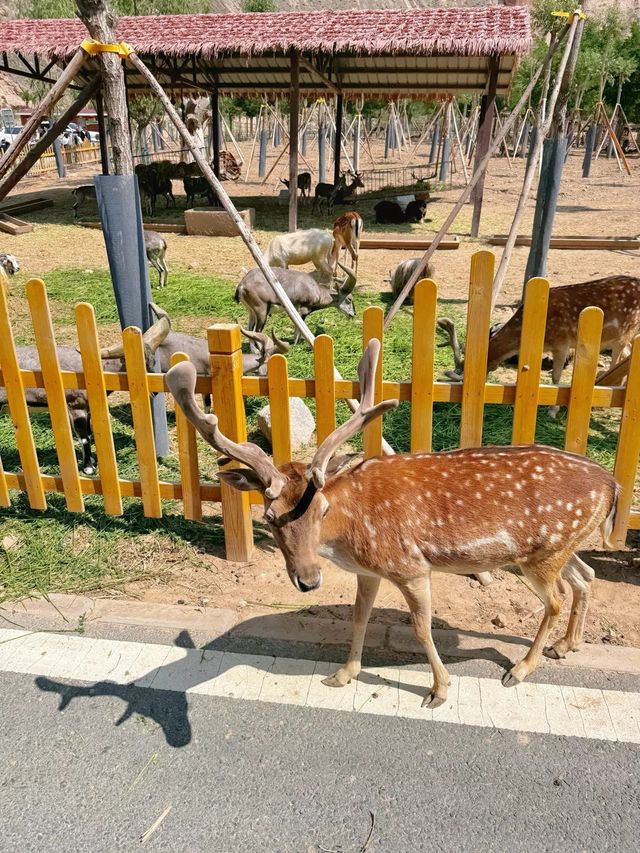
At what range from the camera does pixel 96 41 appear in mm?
4230

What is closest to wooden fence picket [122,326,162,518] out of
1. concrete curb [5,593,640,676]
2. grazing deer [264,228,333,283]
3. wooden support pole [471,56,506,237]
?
concrete curb [5,593,640,676]

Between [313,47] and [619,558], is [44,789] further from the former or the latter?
[313,47]

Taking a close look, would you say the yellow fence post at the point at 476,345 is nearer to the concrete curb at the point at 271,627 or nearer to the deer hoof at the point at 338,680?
the concrete curb at the point at 271,627

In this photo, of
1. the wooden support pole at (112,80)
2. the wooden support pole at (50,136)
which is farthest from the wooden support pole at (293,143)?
the wooden support pole at (112,80)

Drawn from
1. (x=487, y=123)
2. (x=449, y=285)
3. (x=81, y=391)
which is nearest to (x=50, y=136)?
(x=81, y=391)

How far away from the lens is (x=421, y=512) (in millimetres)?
Answer: 2863

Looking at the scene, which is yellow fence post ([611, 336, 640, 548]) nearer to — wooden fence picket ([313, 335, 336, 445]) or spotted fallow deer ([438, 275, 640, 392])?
wooden fence picket ([313, 335, 336, 445])

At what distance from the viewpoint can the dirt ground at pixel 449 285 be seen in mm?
3570

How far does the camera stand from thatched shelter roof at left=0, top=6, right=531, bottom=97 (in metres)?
12.8

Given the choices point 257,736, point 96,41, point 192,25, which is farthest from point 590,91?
point 257,736

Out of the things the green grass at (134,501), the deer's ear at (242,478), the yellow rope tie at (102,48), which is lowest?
the green grass at (134,501)

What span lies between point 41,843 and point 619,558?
3191 millimetres

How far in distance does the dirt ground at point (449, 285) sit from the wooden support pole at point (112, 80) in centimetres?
246

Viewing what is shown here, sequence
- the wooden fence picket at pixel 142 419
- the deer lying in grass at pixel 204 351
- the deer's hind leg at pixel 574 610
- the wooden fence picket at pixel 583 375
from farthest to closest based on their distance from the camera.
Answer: the deer lying in grass at pixel 204 351 → the wooden fence picket at pixel 142 419 → the wooden fence picket at pixel 583 375 → the deer's hind leg at pixel 574 610
